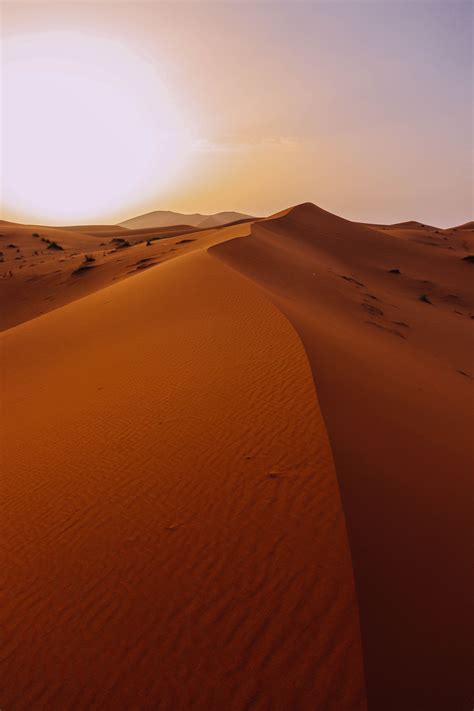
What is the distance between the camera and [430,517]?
301 cm

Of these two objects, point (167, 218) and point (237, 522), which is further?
point (167, 218)

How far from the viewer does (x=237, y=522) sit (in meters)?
2.77

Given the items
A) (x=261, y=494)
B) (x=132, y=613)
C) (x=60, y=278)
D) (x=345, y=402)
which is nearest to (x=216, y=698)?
(x=132, y=613)

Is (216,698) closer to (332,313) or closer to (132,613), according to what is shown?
(132,613)

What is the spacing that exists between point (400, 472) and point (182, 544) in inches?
72.6

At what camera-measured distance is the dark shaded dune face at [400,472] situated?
2.09 metres

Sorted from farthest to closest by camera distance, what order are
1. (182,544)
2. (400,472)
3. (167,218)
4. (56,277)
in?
(167,218)
(56,277)
(400,472)
(182,544)

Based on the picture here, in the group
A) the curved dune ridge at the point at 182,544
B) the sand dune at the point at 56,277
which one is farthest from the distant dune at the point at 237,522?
the sand dune at the point at 56,277

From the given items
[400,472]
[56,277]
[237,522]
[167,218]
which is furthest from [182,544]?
[167,218]

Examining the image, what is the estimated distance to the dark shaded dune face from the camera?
2.09 metres

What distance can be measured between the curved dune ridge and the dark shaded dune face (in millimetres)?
166

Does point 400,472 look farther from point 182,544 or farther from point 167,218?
point 167,218

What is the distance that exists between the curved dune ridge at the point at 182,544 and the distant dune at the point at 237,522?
0.01 metres

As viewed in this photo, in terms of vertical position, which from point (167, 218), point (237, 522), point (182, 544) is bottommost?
point (182, 544)
